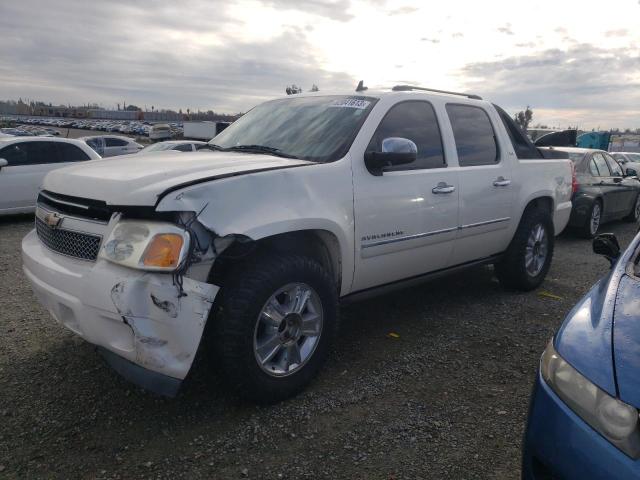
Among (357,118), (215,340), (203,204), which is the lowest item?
(215,340)

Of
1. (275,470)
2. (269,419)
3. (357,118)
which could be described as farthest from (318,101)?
(275,470)

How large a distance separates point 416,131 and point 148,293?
2.38m

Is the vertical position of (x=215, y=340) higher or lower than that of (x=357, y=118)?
lower

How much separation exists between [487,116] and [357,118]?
170cm

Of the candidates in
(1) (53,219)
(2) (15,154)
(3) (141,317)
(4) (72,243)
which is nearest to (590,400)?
(3) (141,317)

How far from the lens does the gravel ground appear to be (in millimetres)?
2422

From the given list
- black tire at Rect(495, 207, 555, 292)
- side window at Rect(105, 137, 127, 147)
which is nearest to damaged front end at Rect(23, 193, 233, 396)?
black tire at Rect(495, 207, 555, 292)

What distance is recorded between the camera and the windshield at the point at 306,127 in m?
3.36

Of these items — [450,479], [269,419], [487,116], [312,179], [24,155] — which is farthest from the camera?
[24,155]

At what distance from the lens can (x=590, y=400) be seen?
1757 millimetres

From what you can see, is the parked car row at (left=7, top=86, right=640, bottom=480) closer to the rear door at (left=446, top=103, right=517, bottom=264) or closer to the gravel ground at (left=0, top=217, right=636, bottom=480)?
the rear door at (left=446, top=103, right=517, bottom=264)

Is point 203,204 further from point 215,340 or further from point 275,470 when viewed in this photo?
point 275,470

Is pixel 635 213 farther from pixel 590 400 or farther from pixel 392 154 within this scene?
pixel 590 400

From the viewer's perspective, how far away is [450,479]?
93.0 inches
